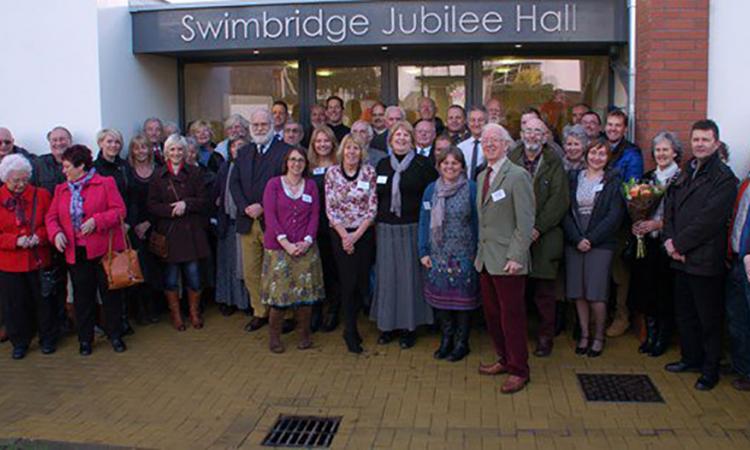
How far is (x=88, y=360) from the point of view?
614 cm

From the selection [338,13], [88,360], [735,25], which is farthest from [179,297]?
[735,25]

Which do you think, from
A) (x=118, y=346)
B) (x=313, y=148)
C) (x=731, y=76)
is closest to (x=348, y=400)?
(x=313, y=148)

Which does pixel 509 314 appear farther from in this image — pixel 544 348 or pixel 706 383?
pixel 706 383

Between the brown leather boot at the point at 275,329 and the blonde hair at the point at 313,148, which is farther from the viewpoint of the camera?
the blonde hair at the point at 313,148

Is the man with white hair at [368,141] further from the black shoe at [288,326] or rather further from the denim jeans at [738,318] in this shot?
the denim jeans at [738,318]

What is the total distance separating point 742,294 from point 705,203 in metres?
0.72

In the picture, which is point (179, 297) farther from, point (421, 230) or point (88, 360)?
point (421, 230)

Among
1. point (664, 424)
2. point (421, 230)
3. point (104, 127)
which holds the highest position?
point (104, 127)

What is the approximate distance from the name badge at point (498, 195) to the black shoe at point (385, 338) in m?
1.91

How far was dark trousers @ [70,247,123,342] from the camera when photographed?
A: 20.3 feet

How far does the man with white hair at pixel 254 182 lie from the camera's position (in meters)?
6.51

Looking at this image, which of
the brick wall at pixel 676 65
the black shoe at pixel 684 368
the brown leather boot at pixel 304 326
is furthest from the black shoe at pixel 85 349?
the brick wall at pixel 676 65

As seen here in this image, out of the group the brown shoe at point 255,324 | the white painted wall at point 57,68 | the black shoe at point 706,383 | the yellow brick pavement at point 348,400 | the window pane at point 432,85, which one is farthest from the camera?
the window pane at point 432,85

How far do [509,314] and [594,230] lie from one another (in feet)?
3.82
